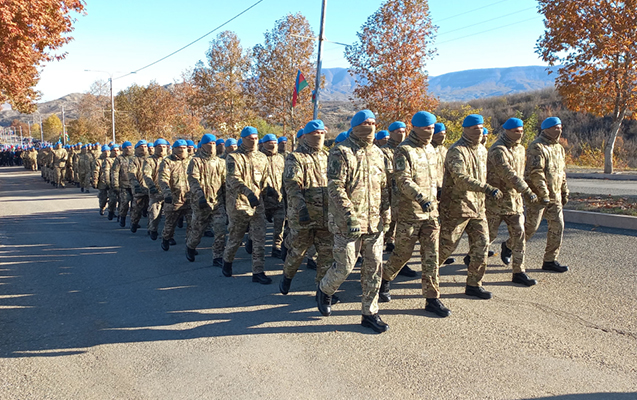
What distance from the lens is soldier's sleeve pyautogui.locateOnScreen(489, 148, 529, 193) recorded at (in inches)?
217

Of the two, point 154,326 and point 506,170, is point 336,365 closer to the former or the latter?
point 154,326

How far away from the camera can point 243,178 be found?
21.6 feet

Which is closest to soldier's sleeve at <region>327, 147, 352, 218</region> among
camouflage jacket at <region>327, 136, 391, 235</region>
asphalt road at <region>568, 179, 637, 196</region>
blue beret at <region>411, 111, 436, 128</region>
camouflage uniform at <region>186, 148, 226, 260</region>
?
camouflage jacket at <region>327, 136, 391, 235</region>

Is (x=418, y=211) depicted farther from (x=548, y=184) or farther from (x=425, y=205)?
(x=548, y=184)

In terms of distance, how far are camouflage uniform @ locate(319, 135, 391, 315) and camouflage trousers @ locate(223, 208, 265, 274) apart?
1838 millimetres

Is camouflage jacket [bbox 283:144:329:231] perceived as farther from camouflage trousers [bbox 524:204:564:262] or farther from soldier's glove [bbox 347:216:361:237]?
camouflage trousers [bbox 524:204:564:262]

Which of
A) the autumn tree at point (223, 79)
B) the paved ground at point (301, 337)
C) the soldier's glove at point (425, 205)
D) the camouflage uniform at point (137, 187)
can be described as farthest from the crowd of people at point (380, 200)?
the autumn tree at point (223, 79)

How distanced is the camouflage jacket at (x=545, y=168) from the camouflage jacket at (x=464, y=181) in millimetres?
1228

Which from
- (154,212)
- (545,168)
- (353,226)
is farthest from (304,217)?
(154,212)

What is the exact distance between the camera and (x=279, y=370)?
3785mm

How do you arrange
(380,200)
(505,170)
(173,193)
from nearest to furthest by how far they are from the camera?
(380,200)
(505,170)
(173,193)

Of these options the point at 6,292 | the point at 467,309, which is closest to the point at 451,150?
the point at 467,309

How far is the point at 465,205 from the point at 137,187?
7.54m

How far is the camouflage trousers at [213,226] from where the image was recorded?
7320mm
